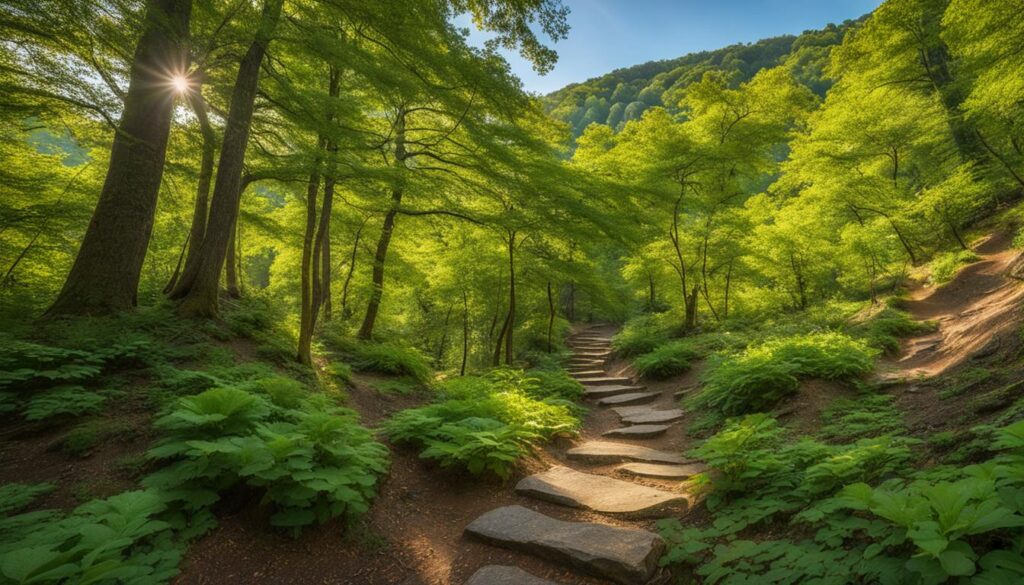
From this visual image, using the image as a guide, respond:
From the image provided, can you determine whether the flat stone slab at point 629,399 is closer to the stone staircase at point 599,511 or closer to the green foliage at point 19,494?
the stone staircase at point 599,511

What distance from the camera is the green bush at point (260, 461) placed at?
8.73 ft

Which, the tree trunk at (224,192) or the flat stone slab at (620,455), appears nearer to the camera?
the flat stone slab at (620,455)

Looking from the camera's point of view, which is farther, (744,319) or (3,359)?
(744,319)

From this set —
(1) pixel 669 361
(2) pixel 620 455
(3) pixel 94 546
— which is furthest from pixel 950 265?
(3) pixel 94 546

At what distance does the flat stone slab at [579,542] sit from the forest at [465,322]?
31 millimetres

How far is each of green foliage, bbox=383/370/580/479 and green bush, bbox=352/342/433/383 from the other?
128 inches

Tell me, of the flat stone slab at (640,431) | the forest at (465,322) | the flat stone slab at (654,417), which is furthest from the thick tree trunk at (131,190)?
the flat stone slab at (654,417)

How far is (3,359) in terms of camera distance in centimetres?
376

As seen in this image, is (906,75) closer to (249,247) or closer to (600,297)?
(600,297)

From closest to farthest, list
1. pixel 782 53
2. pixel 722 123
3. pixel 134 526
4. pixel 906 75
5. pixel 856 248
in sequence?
pixel 134 526
pixel 856 248
pixel 722 123
pixel 906 75
pixel 782 53

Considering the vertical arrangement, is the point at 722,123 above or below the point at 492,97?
above

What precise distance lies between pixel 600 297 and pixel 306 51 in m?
9.16

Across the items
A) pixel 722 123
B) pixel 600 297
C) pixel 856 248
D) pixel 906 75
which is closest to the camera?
pixel 856 248

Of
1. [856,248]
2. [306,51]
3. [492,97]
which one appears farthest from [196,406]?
[856,248]
